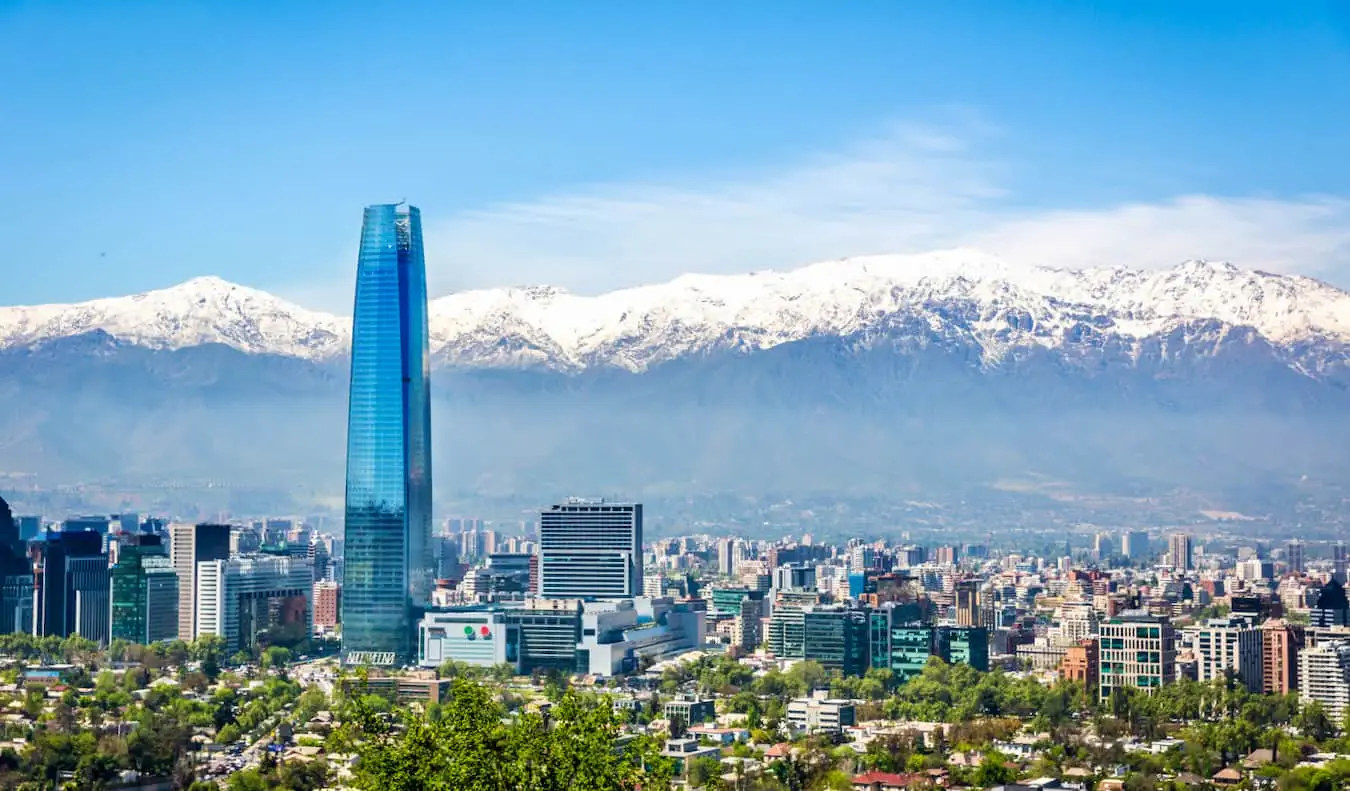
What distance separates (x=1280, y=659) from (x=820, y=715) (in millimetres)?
8988

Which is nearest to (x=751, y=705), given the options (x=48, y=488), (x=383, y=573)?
(x=383, y=573)

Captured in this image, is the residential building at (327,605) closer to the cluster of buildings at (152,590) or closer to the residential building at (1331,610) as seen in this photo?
the cluster of buildings at (152,590)

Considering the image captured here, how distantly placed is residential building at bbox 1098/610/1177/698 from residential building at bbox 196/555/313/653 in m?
18.0

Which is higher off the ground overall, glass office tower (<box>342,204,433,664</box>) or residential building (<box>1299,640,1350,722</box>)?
glass office tower (<box>342,204,433,664</box>)

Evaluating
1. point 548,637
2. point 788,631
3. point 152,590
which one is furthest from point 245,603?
point 788,631

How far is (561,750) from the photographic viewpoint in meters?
11.2

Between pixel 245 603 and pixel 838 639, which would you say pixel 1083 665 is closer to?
pixel 838 639

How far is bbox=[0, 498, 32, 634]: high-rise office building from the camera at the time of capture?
1898 inches

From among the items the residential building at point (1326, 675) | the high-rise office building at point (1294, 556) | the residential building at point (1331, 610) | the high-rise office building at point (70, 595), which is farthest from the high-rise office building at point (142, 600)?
the high-rise office building at point (1294, 556)

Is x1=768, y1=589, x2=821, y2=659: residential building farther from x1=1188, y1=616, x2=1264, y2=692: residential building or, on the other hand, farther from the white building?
x1=1188, y1=616, x2=1264, y2=692: residential building

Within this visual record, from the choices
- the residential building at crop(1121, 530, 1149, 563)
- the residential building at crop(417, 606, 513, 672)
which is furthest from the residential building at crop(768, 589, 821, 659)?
the residential building at crop(1121, 530, 1149, 563)

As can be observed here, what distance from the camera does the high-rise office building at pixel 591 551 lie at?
51.2 meters

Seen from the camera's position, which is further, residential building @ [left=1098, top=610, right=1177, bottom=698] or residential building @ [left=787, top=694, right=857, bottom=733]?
residential building @ [left=1098, top=610, right=1177, bottom=698]

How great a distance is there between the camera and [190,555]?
161 ft
